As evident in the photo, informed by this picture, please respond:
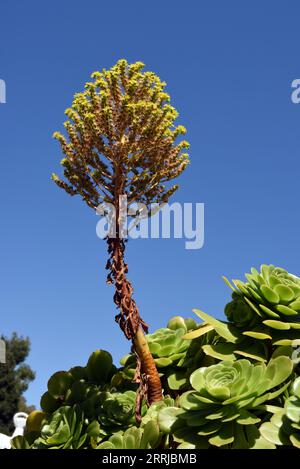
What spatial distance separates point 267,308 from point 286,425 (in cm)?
96

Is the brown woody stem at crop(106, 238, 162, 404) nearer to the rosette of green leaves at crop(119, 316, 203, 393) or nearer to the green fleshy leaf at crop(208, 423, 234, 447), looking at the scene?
the rosette of green leaves at crop(119, 316, 203, 393)

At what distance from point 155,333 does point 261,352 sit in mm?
1420

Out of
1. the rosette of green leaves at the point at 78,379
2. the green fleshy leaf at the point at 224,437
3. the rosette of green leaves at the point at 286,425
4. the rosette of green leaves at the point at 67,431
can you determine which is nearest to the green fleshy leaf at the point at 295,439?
the rosette of green leaves at the point at 286,425

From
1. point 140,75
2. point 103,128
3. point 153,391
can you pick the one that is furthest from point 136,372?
point 140,75

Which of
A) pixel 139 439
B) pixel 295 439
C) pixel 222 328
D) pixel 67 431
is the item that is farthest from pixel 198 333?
pixel 67 431

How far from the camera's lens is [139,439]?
4133 mm

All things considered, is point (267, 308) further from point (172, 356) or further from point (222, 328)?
point (172, 356)

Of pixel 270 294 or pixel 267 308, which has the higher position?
pixel 270 294

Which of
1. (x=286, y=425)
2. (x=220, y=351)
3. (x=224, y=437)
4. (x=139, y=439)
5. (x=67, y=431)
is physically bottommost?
(x=67, y=431)

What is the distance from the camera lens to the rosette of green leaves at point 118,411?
4.79m

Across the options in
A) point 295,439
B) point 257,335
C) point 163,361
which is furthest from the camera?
point 163,361
